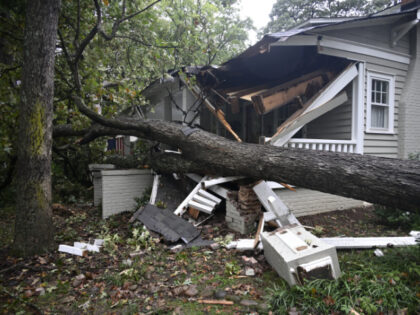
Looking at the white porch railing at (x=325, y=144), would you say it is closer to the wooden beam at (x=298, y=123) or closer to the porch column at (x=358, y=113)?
the porch column at (x=358, y=113)

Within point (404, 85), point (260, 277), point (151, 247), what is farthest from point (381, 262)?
point (404, 85)

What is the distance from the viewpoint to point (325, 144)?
6.55 meters

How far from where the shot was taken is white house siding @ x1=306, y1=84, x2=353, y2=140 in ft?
23.6

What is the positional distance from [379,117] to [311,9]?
77.4ft

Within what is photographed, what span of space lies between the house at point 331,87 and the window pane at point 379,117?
1.0 inches

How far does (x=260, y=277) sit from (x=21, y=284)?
2.99 meters

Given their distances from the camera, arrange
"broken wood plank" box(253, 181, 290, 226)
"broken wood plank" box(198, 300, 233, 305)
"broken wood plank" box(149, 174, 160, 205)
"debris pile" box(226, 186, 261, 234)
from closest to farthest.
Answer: "broken wood plank" box(198, 300, 233, 305) → "broken wood plank" box(253, 181, 290, 226) → "debris pile" box(226, 186, 261, 234) → "broken wood plank" box(149, 174, 160, 205)

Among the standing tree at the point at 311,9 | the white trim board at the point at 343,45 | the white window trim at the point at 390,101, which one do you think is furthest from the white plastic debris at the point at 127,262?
the standing tree at the point at 311,9

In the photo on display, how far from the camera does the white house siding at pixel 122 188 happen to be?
22.3 feet

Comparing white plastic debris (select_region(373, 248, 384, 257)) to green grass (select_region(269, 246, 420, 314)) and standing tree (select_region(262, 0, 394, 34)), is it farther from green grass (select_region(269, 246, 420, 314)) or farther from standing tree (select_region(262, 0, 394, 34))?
standing tree (select_region(262, 0, 394, 34))

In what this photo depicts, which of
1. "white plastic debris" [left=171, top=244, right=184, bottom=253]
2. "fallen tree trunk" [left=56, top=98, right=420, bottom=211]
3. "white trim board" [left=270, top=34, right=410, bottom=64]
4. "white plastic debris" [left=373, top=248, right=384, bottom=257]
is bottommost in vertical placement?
"white plastic debris" [left=171, top=244, right=184, bottom=253]

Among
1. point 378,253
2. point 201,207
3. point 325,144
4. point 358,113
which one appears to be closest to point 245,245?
point 201,207

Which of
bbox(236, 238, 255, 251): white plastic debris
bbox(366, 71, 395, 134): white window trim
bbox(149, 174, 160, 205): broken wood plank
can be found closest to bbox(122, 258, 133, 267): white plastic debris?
bbox(236, 238, 255, 251): white plastic debris

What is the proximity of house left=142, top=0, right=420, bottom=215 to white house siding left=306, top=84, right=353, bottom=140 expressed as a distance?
26mm
